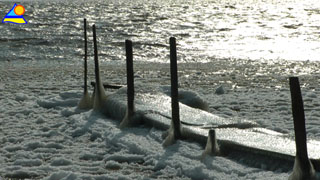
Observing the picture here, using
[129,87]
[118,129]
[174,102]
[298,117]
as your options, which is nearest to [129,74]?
[129,87]

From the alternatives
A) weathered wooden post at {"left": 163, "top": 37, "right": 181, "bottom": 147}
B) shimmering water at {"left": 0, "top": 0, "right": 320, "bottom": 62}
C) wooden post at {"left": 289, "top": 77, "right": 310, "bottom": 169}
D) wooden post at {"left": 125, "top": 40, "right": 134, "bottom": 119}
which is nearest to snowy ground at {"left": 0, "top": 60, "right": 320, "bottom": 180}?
weathered wooden post at {"left": 163, "top": 37, "right": 181, "bottom": 147}

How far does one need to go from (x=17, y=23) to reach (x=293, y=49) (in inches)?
650

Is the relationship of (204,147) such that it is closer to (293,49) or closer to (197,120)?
(197,120)

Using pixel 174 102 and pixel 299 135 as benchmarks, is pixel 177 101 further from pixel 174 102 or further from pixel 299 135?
pixel 299 135

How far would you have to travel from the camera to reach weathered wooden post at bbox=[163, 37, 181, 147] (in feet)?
19.5

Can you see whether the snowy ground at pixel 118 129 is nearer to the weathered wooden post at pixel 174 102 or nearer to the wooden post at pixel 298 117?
the weathered wooden post at pixel 174 102

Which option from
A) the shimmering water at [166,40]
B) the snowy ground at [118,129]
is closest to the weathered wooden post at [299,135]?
the snowy ground at [118,129]

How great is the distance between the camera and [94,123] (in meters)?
7.78

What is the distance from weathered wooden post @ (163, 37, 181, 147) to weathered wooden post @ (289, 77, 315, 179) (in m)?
2.00

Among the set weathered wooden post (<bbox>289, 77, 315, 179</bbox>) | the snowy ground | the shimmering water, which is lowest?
the snowy ground

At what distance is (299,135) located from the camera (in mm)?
4164

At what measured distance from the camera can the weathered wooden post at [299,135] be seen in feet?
13.5

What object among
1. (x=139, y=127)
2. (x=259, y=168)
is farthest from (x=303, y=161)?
(x=139, y=127)

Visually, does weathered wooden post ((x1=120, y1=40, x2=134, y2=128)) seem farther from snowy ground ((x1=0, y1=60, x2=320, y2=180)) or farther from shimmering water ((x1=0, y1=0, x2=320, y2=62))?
shimmering water ((x1=0, y1=0, x2=320, y2=62))
